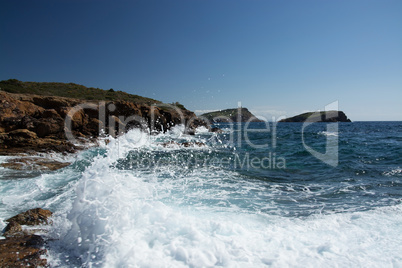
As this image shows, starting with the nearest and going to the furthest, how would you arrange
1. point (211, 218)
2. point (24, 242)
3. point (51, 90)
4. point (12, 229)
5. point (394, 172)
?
point (24, 242)
point (12, 229)
point (211, 218)
point (394, 172)
point (51, 90)

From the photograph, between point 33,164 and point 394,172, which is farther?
point 33,164

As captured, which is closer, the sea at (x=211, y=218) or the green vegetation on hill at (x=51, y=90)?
the sea at (x=211, y=218)

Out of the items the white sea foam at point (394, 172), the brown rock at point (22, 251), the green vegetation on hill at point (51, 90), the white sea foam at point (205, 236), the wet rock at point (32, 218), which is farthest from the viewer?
the green vegetation on hill at point (51, 90)

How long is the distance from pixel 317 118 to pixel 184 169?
123m

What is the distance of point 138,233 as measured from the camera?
3.70m

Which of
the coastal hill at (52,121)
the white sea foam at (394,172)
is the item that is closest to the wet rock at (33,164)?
the coastal hill at (52,121)

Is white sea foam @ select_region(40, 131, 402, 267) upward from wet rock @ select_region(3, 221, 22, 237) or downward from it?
downward

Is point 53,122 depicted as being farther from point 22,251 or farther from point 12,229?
point 22,251

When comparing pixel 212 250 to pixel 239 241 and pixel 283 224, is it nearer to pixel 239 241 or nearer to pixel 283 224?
pixel 239 241

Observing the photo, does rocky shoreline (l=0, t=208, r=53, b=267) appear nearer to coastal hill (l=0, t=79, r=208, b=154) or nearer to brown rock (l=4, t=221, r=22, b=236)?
brown rock (l=4, t=221, r=22, b=236)

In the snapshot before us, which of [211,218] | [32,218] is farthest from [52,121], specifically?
[211,218]

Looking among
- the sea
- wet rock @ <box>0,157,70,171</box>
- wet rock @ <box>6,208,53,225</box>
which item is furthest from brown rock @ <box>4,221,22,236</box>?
wet rock @ <box>0,157,70,171</box>

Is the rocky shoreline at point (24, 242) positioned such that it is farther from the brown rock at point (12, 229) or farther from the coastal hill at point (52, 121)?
the coastal hill at point (52, 121)

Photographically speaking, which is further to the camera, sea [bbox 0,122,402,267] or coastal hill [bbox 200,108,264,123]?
coastal hill [bbox 200,108,264,123]
